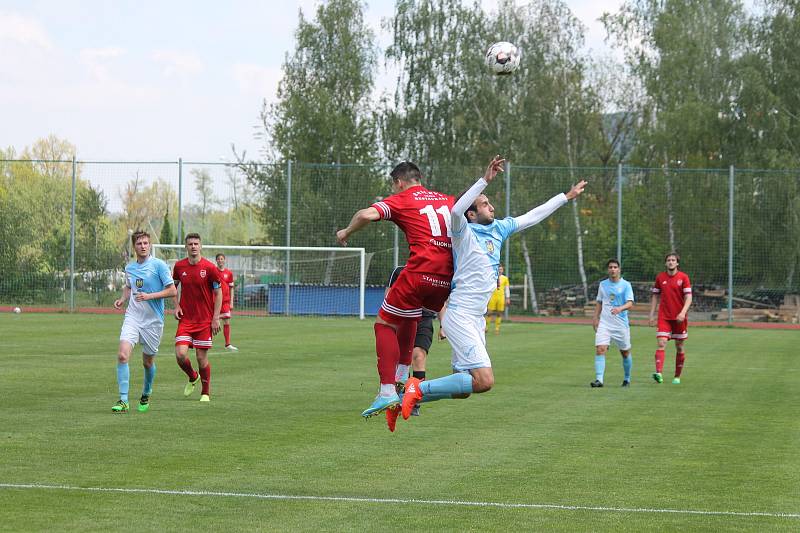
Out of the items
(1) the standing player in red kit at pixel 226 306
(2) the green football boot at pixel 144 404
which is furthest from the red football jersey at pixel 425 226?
(1) the standing player in red kit at pixel 226 306

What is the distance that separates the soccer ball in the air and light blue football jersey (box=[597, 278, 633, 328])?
6.36 meters

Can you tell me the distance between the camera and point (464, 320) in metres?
9.42

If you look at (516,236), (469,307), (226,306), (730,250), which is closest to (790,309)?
(730,250)

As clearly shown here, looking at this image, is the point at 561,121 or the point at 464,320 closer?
the point at 464,320

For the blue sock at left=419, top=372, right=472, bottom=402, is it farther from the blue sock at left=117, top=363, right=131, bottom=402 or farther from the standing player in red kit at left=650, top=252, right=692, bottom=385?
the standing player in red kit at left=650, top=252, right=692, bottom=385

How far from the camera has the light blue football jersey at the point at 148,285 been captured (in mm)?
13805

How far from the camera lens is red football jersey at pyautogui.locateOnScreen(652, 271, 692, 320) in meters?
18.9

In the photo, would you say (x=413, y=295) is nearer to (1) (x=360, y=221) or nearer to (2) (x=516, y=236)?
(1) (x=360, y=221)

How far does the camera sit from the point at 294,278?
41.0 meters

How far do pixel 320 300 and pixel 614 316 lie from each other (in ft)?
76.1

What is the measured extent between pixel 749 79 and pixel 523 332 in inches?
832

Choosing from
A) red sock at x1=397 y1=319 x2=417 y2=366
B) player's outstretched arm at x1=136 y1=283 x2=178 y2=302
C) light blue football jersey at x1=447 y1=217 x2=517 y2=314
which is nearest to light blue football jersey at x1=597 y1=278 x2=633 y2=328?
player's outstretched arm at x1=136 y1=283 x2=178 y2=302

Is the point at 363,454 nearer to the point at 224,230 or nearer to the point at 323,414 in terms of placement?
the point at 323,414

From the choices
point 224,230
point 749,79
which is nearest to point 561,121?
point 749,79
